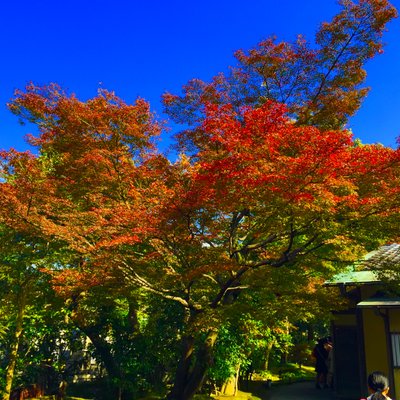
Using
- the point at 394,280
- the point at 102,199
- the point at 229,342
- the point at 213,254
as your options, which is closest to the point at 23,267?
the point at 102,199

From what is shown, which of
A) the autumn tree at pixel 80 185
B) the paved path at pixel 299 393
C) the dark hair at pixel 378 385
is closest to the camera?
the dark hair at pixel 378 385

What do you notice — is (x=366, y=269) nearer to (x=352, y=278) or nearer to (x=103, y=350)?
(x=352, y=278)

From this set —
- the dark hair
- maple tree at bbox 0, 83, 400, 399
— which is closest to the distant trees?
maple tree at bbox 0, 83, 400, 399

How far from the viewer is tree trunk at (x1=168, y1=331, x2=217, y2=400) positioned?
34.9ft

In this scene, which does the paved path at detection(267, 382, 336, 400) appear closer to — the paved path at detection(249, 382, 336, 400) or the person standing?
the paved path at detection(249, 382, 336, 400)

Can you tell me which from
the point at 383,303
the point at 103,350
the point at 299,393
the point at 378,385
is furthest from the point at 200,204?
the point at 299,393

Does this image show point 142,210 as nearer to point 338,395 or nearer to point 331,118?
point 331,118

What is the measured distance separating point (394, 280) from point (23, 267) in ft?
34.1

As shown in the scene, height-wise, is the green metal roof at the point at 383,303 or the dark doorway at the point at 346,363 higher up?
the green metal roof at the point at 383,303

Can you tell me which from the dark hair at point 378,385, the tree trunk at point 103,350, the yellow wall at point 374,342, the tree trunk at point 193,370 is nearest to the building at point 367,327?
the yellow wall at point 374,342

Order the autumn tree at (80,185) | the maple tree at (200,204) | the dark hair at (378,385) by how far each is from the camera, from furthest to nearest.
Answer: the autumn tree at (80,185), the maple tree at (200,204), the dark hair at (378,385)

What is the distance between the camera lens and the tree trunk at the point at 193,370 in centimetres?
1062

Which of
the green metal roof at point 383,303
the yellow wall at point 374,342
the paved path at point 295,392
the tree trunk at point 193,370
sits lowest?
the paved path at point 295,392

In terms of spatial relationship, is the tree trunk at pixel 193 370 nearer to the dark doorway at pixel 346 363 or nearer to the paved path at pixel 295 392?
the paved path at pixel 295 392
